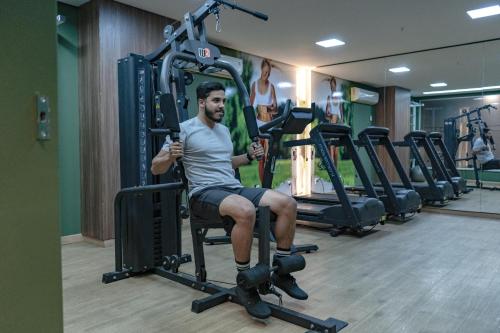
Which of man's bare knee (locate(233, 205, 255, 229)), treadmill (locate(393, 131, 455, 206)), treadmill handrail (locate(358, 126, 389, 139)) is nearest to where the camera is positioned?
man's bare knee (locate(233, 205, 255, 229))

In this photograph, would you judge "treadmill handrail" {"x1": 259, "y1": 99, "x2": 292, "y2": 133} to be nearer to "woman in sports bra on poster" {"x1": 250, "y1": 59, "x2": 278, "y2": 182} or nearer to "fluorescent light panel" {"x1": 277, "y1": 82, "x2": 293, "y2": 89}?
"woman in sports bra on poster" {"x1": 250, "y1": 59, "x2": 278, "y2": 182}

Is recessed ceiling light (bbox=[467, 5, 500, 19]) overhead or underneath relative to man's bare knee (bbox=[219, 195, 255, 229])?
overhead

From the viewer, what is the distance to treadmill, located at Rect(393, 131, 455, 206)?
6.05 meters

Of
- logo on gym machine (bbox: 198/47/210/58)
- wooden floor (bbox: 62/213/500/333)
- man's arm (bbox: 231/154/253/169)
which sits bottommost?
wooden floor (bbox: 62/213/500/333)

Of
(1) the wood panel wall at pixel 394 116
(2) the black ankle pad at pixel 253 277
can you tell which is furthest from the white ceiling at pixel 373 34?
(2) the black ankle pad at pixel 253 277

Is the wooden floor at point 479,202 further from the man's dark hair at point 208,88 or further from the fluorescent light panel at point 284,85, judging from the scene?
the man's dark hair at point 208,88

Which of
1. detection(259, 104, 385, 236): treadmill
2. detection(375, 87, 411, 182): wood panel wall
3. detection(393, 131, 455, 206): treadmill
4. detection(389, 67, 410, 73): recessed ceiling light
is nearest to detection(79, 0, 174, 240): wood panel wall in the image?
detection(259, 104, 385, 236): treadmill

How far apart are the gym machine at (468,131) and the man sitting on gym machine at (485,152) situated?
0.22 ft

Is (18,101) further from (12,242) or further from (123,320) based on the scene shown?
(123,320)

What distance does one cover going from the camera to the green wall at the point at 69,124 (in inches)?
163

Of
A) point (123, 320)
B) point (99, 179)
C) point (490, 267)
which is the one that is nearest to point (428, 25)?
point (490, 267)

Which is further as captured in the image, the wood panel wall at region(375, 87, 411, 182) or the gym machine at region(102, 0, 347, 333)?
the wood panel wall at region(375, 87, 411, 182)

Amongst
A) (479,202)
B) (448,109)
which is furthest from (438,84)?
(479,202)

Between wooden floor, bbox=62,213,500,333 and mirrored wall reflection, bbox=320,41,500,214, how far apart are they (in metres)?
2.16
